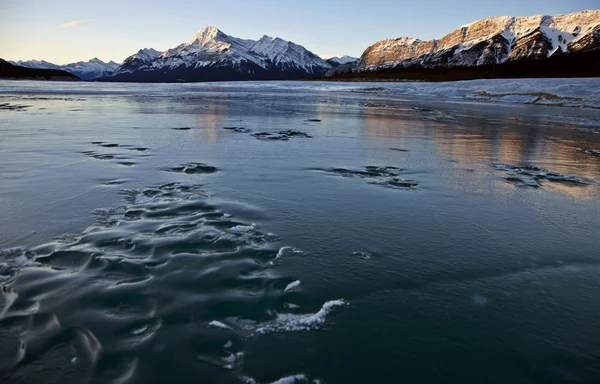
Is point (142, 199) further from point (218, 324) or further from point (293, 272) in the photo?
point (218, 324)

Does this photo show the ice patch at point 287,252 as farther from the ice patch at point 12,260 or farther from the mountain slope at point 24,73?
the mountain slope at point 24,73

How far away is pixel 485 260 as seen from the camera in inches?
166

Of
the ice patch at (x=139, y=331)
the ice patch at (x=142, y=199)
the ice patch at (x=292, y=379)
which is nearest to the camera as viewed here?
the ice patch at (x=292, y=379)

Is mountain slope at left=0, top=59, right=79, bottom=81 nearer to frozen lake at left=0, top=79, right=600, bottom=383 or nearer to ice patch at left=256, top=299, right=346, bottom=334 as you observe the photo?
frozen lake at left=0, top=79, right=600, bottom=383

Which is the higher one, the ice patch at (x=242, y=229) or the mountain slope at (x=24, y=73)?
the mountain slope at (x=24, y=73)

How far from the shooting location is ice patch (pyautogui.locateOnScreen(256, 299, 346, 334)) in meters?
2.99

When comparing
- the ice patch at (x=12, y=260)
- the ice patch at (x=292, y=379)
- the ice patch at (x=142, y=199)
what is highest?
the ice patch at (x=142, y=199)

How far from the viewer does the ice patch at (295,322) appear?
9.81ft

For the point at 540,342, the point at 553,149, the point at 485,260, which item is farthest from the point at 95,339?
the point at 553,149

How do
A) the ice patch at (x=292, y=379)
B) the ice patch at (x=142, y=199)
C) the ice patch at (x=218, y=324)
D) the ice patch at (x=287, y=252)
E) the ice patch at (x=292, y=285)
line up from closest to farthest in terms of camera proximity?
1. the ice patch at (x=292, y=379)
2. the ice patch at (x=218, y=324)
3. the ice patch at (x=292, y=285)
4. the ice patch at (x=287, y=252)
5. the ice patch at (x=142, y=199)

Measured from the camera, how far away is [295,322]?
308cm

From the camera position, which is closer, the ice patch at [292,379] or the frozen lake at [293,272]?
the ice patch at [292,379]

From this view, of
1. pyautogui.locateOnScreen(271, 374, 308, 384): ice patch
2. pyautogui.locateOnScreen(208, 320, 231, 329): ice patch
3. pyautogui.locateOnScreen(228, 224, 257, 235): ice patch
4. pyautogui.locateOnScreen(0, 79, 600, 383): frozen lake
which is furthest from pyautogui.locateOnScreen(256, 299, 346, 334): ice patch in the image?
pyautogui.locateOnScreen(228, 224, 257, 235): ice patch

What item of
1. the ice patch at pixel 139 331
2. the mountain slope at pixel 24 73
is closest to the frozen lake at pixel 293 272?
the ice patch at pixel 139 331
